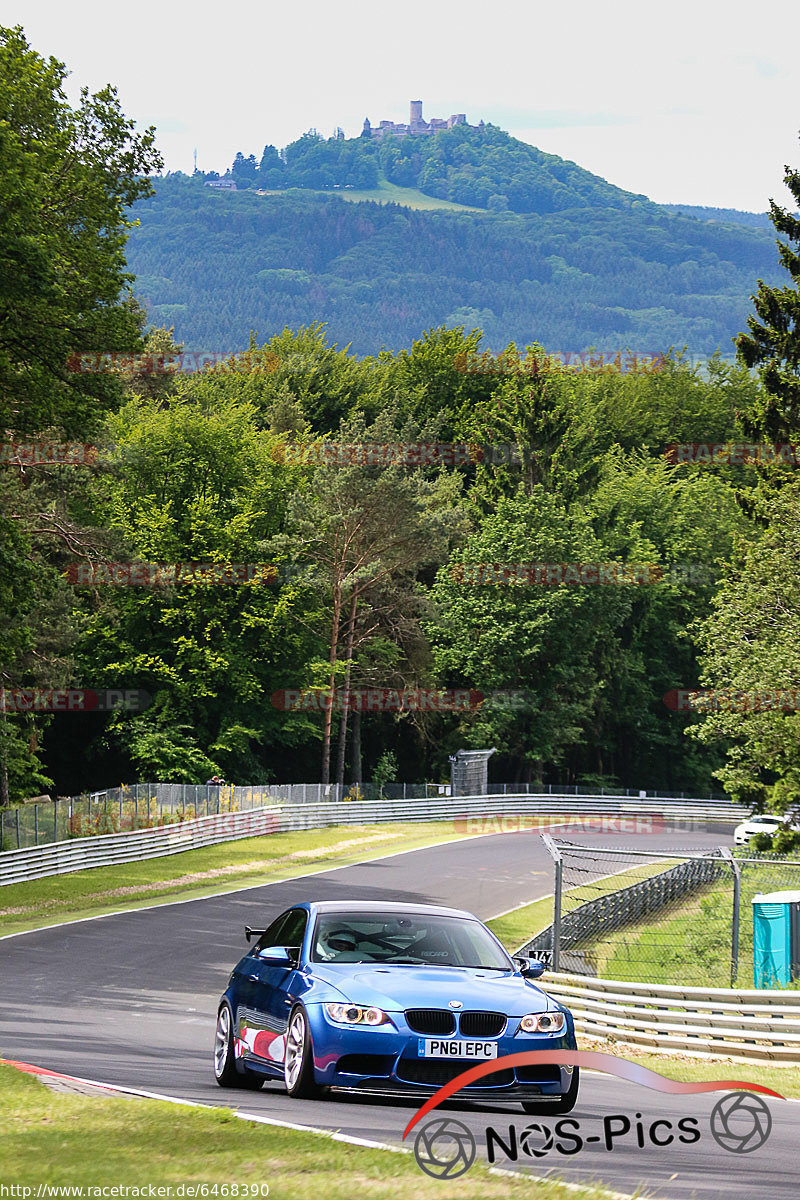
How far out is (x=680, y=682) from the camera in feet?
269

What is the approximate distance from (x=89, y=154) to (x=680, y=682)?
56.3 metres

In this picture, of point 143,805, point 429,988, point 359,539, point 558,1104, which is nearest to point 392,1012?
point 429,988

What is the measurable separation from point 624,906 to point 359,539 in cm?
4394

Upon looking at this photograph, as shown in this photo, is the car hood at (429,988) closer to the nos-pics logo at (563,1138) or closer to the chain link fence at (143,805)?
the nos-pics logo at (563,1138)

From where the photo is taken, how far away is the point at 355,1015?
29.8 feet

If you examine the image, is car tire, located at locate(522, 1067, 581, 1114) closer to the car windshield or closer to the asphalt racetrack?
the asphalt racetrack

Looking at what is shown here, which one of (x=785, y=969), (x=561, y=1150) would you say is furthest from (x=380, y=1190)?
(x=785, y=969)

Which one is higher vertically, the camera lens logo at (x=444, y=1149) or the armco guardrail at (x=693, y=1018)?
the camera lens logo at (x=444, y=1149)

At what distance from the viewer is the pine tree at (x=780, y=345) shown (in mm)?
39531

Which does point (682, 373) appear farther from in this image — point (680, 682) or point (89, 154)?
point (89, 154)

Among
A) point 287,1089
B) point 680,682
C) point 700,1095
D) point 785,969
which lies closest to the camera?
point 287,1089

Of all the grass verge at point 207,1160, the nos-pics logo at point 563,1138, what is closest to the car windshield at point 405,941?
the nos-pics logo at point 563,1138

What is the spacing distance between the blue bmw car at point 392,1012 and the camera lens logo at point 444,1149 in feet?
1.65

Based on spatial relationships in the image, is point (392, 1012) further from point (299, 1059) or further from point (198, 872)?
point (198, 872)
